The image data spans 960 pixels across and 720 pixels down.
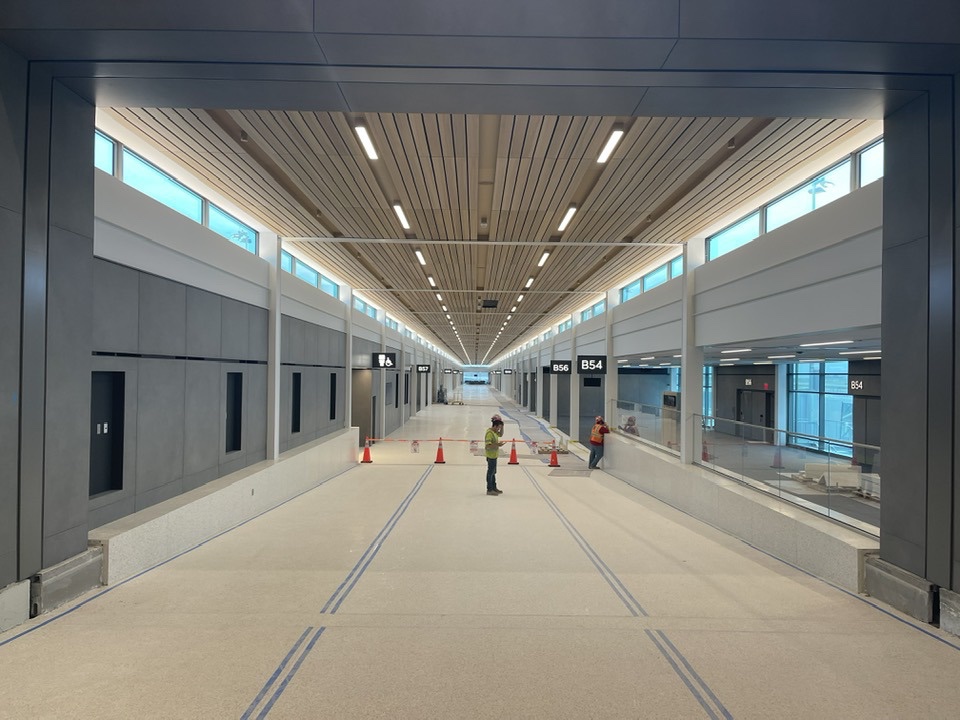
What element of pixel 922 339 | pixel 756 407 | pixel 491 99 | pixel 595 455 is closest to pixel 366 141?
pixel 491 99

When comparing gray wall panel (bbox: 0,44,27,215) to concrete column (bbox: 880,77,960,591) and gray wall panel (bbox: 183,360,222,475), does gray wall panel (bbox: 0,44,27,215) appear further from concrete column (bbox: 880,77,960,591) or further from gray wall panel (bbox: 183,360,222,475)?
concrete column (bbox: 880,77,960,591)

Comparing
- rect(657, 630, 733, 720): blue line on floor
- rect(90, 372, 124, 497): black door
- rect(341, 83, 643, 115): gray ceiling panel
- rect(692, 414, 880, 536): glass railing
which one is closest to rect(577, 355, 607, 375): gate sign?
rect(692, 414, 880, 536): glass railing

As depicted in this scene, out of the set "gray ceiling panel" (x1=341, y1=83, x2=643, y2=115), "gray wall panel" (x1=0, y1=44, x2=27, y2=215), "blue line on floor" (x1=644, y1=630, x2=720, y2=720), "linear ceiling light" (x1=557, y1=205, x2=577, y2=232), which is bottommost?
"blue line on floor" (x1=644, y1=630, x2=720, y2=720)

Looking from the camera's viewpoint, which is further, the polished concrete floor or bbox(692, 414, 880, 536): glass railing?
bbox(692, 414, 880, 536): glass railing

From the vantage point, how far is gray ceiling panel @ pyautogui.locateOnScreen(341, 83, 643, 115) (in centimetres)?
437

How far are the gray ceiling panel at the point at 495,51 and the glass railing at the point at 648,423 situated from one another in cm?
795

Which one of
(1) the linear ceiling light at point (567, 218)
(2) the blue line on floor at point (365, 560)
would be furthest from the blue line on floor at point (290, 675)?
(1) the linear ceiling light at point (567, 218)

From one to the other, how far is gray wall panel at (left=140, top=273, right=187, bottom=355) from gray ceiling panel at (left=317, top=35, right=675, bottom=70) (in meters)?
3.99

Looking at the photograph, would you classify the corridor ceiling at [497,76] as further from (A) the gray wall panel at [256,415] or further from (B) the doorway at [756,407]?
(B) the doorway at [756,407]

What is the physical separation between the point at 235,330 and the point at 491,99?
20.2 ft

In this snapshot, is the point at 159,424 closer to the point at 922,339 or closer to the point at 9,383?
the point at 9,383

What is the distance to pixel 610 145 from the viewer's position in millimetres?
6238

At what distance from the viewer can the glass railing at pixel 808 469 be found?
227 inches

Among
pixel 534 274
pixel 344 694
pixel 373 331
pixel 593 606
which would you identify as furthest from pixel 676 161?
pixel 373 331
